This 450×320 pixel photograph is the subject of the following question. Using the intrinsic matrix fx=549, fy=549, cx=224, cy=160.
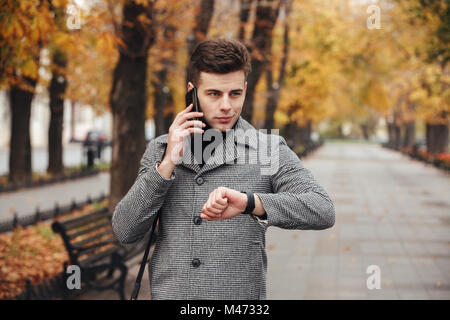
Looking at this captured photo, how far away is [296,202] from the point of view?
2.16 m

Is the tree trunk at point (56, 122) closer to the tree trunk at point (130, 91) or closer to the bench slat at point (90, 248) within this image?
the tree trunk at point (130, 91)

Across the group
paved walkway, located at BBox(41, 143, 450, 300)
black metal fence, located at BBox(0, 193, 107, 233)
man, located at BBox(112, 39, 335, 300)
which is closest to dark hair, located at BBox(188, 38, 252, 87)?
man, located at BBox(112, 39, 335, 300)

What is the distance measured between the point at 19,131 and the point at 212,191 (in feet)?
52.7

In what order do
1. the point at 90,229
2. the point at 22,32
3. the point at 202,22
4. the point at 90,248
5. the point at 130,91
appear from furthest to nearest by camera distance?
1. the point at 202,22
2. the point at 130,91
3. the point at 90,229
4. the point at 90,248
5. the point at 22,32

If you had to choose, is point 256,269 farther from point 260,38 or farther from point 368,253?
point 260,38

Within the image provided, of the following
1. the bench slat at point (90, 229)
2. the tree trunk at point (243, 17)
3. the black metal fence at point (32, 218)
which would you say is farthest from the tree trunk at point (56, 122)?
the bench slat at point (90, 229)

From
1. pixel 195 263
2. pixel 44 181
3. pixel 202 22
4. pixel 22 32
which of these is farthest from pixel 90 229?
pixel 44 181

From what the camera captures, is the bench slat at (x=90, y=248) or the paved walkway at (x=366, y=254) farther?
the paved walkway at (x=366, y=254)

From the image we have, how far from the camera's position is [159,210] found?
2.40 metres

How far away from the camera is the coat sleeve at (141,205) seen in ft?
7.10

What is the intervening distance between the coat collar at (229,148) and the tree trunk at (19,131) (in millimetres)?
14825

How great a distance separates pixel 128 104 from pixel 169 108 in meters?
9.91

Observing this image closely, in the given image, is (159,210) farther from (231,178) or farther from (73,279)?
(73,279)
